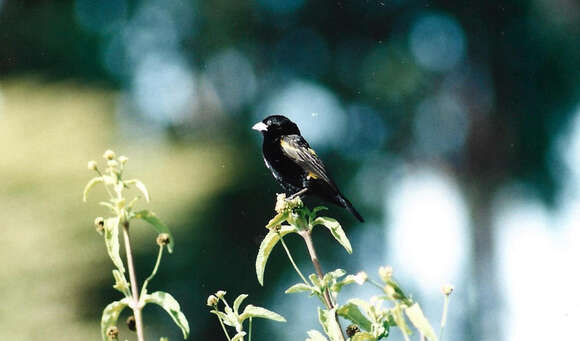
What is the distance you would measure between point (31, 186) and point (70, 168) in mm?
248

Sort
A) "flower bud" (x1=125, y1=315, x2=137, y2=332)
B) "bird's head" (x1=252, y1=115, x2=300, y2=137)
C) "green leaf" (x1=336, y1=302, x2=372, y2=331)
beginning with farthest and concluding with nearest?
"bird's head" (x1=252, y1=115, x2=300, y2=137) < "green leaf" (x1=336, y1=302, x2=372, y2=331) < "flower bud" (x1=125, y1=315, x2=137, y2=332)

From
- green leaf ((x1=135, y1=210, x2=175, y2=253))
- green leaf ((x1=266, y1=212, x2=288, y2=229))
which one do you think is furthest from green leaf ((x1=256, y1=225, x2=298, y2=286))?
green leaf ((x1=135, y1=210, x2=175, y2=253))

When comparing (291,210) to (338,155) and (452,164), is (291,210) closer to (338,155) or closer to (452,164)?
(338,155)

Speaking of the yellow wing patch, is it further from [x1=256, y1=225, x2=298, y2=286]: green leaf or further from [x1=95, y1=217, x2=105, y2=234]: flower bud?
[x1=95, y1=217, x2=105, y2=234]: flower bud

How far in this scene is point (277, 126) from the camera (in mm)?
1782

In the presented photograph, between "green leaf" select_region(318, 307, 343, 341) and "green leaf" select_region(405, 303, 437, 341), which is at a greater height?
"green leaf" select_region(318, 307, 343, 341)

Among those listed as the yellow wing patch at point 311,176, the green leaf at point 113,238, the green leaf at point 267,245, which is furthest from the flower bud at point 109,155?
the yellow wing patch at point 311,176

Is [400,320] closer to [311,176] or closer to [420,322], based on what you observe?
[420,322]

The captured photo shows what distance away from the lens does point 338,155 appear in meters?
5.36

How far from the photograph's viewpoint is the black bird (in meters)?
1.53

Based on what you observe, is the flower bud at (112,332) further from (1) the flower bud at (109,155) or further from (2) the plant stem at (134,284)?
(1) the flower bud at (109,155)

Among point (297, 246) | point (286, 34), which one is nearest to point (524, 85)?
point (286, 34)

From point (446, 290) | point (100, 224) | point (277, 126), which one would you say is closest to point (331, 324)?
point (446, 290)

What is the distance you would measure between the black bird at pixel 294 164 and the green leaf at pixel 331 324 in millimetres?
743
